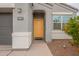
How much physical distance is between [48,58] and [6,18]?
9.37m

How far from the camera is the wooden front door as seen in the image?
17328 millimetres

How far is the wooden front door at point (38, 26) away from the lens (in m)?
17.3

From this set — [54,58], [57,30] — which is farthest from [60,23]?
[54,58]

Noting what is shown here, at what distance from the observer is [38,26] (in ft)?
57.9

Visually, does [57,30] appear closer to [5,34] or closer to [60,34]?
[60,34]

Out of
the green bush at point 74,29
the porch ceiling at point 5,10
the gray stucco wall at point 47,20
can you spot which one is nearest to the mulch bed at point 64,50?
the green bush at point 74,29

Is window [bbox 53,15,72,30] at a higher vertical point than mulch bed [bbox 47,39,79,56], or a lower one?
higher

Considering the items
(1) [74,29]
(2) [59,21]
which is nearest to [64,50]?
(1) [74,29]

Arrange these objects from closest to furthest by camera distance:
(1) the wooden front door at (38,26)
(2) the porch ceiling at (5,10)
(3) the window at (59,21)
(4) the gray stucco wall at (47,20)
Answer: (2) the porch ceiling at (5,10), (4) the gray stucco wall at (47,20), (3) the window at (59,21), (1) the wooden front door at (38,26)

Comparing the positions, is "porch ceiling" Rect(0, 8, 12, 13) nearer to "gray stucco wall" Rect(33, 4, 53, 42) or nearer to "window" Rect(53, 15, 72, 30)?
"gray stucco wall" Rect(33, 4, 53, 42)

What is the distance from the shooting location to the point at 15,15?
9.95m

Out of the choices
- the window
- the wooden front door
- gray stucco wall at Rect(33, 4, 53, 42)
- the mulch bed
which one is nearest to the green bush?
the mulch bed

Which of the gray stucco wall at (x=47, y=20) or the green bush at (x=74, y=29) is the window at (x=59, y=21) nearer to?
the gray stucco wall at (x=47, y=20)

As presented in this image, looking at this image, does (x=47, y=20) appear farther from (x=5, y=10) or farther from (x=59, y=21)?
(x=5, y=10)
